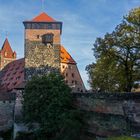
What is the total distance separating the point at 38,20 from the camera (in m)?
40.2

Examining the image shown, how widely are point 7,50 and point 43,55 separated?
2575cm

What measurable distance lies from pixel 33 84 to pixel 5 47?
134 feet

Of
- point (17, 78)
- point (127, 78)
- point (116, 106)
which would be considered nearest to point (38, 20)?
point (17, 78)

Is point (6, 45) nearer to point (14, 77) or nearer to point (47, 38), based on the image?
point (14, 77)

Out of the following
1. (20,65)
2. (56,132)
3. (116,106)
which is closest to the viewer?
(116,106)

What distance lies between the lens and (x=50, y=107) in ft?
66.7

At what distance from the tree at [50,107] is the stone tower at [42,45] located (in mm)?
14348

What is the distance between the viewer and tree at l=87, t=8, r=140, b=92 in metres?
23.4

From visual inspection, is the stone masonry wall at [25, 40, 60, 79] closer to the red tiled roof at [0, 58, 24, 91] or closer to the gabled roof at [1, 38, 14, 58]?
the red tiled roof at [0, 58, 24, 91]

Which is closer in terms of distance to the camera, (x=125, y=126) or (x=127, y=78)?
(x=125, y=126)

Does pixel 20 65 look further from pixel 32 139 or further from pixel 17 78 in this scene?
pixel 32 139

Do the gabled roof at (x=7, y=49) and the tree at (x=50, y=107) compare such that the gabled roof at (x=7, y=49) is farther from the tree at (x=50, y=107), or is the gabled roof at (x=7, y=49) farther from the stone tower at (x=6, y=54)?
the tree at (x=50, y=107)

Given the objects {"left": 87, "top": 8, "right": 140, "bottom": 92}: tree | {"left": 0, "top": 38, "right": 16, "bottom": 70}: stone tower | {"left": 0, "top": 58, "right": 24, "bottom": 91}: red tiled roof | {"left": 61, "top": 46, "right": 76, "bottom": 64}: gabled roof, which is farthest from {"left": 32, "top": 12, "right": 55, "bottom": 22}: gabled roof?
{"left": 0, "top": 38, "right": 16, "bottom": 70}: stone tower

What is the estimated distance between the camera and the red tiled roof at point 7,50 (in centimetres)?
6023
